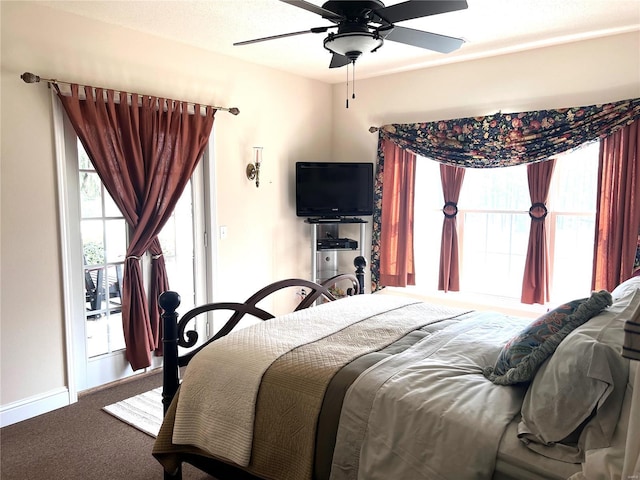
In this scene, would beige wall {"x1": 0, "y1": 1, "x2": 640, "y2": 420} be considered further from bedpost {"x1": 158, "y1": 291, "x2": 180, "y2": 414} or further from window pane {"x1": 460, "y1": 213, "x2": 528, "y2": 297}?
bedpost {"x1": 158, "y1": 291, "x2": 180, "y2": 414}

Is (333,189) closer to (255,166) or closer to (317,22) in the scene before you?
(255,166)

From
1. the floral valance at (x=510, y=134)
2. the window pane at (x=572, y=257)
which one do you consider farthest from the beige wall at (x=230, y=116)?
the window pane at (x=572, y=257)

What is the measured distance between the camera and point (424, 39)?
258 centimetres

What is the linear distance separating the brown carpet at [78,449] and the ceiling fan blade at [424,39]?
247 cm

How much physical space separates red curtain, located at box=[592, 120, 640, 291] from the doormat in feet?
10.9

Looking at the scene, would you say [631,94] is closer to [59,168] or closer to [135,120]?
[135,120]

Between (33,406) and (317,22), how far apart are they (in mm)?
3178

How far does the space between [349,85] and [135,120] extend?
8.18 ft

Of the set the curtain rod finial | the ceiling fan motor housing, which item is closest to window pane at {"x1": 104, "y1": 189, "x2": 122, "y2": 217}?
the curtain rod finial

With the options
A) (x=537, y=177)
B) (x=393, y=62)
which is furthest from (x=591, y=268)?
(x=393, y=62)

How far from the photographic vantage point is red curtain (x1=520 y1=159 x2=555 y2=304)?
4.00m

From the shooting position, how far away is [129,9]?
3.19m

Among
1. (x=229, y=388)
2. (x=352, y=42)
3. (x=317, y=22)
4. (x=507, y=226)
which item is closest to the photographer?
(x=229, y=388)

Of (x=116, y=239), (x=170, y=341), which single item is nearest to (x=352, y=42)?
(x=170, y=341)
